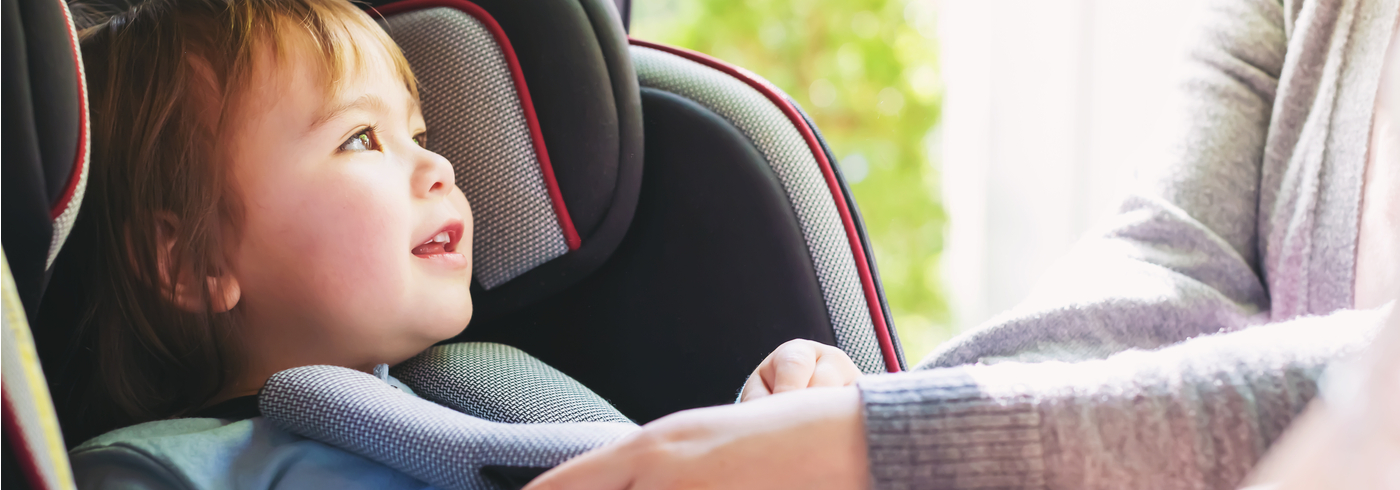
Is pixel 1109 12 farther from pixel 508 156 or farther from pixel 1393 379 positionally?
pixel 1393 379

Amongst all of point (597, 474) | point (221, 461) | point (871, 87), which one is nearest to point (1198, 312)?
point (597, 474)

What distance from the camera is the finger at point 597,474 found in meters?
0.46

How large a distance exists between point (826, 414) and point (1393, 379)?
24 cm

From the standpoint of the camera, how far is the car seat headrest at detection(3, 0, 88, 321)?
1.53 feet

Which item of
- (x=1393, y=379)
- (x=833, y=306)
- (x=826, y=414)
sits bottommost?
(x=833, y=306)

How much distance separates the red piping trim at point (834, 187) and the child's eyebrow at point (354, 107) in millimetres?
321

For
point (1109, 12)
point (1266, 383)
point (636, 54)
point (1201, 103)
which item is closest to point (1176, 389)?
point (1266, 383)

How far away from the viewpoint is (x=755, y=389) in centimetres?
66

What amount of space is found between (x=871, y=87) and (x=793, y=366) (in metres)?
1.82

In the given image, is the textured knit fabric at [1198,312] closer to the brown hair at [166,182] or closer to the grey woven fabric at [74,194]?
the grey woven fabric at [74,194]

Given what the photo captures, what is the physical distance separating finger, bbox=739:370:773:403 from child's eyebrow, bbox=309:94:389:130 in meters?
0.41

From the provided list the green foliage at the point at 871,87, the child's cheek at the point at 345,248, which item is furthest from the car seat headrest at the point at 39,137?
the green foliage at the point at 871,87

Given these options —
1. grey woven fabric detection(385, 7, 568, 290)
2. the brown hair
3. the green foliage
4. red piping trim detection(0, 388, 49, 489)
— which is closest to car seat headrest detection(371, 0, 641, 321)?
grey woven fabric detection(385, 7, 568, 290)

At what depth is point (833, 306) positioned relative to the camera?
82 centimetres
